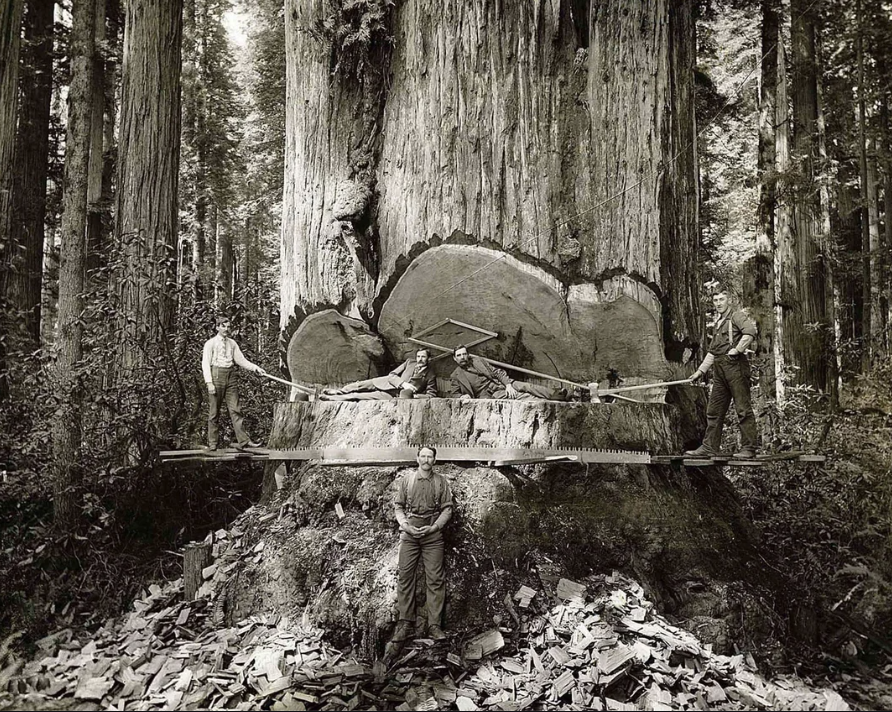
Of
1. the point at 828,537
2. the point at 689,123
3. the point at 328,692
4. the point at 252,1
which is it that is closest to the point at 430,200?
the point at 689,123

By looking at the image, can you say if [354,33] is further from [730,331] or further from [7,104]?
[7,104]

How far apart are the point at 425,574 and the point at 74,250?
30.3ft

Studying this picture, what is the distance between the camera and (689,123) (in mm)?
6789

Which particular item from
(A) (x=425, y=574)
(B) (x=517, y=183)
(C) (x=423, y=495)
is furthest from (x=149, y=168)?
(A) (x=425, y=574)

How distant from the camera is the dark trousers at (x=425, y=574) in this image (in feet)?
15.8

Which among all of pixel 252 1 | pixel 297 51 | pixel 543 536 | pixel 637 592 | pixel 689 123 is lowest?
pixel 637 592

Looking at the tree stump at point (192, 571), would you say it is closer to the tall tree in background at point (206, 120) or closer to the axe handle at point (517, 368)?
the axe handle at point (517, 368)

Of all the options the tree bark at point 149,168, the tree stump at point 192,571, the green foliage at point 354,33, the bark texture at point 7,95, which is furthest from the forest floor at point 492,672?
the bark texture at point 7,95

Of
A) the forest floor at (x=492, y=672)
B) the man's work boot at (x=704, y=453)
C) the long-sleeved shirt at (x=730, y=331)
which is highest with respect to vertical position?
the long-sleeved shirt at (x=730, y=331)

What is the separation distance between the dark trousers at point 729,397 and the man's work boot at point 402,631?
3035 millimetres

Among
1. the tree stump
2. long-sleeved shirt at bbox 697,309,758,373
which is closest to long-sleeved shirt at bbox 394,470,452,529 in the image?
the tree stump

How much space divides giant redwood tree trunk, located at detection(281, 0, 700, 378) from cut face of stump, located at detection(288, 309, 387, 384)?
14 cm

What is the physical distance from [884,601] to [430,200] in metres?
5.10

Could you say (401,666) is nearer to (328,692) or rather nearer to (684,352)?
(328,692)
